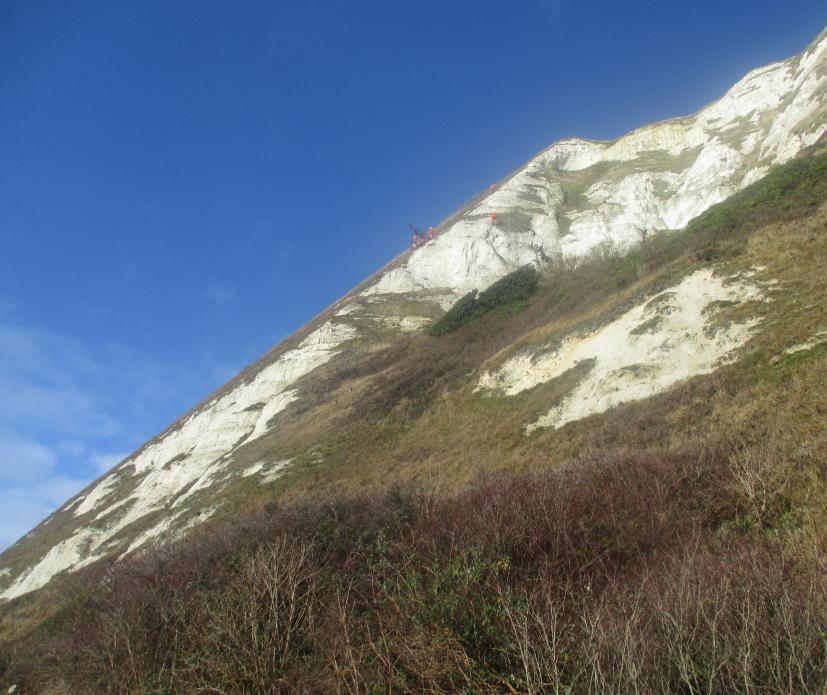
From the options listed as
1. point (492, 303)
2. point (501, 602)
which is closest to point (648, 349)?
point (501, 602)

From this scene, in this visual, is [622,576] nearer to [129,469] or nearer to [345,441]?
[345,441]

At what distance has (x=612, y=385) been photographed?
1781 cm

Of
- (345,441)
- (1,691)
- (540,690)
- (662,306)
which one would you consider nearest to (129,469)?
(345,441)

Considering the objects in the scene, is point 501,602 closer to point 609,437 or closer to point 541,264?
point 609,437

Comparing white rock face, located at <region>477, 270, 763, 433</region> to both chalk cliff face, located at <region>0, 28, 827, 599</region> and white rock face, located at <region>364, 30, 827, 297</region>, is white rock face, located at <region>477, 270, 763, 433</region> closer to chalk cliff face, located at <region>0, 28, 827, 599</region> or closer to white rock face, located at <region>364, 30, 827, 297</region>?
chalk cliff face, located at <region>0, 28, 827, 599</region>

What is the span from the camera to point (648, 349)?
18391 millimetres

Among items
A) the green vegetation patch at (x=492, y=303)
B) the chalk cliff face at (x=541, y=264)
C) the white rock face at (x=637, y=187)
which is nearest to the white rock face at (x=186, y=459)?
the chalk cliff face at (x=541, y=264)

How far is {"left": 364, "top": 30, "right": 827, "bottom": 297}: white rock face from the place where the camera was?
46719mm

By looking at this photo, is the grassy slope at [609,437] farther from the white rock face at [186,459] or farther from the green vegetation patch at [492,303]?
the white rock face at [186,459]

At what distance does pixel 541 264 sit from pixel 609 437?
47.1 m

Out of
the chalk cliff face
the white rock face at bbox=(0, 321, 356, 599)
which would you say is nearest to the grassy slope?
the chalk cliff face

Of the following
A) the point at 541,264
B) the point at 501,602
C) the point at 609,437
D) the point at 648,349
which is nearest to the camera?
the point at 501,602

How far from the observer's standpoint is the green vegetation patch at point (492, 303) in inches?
1602

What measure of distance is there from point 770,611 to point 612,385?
14.9m
